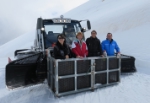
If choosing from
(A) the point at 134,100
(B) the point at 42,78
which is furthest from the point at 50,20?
(A) the point at 134,100

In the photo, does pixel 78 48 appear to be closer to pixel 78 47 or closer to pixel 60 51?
pixel 78 47

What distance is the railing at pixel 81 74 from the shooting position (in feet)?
13.3

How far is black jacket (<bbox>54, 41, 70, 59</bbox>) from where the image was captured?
167 inches

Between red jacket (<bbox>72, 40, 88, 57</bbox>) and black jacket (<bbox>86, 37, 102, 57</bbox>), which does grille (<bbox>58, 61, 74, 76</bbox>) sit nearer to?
red jacket (<bbox>72, 40, 88, 57</bbox>)

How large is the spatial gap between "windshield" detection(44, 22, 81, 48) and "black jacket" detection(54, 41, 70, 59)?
4.69 ft

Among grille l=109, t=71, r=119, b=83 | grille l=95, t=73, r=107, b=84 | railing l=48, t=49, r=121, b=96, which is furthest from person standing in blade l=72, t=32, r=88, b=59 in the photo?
grille l=109, t=71, r=119, b=83

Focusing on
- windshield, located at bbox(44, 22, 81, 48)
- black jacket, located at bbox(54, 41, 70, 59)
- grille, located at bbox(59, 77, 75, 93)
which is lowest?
grille, located at bbox(59, 77, 75, 93)

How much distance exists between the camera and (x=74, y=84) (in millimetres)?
4273

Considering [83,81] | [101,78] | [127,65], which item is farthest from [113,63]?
[127,65]

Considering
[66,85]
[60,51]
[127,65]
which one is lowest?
[66,85]

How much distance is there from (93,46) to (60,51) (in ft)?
4.03

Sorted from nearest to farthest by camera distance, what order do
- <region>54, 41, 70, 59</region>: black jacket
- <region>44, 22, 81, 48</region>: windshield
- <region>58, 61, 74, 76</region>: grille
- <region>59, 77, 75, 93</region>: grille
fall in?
1. <region>58, 61, 74, 76</region>: grille
2. <region>59, 77, 75, 93</region>: grille
3. <region>54, 41, 70, 59</region>: black jacket
4. <region>44, 22, 81, 48</region>: windshield

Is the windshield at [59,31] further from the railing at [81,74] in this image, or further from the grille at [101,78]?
the grille at [101,78]

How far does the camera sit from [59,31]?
6.18 metres
